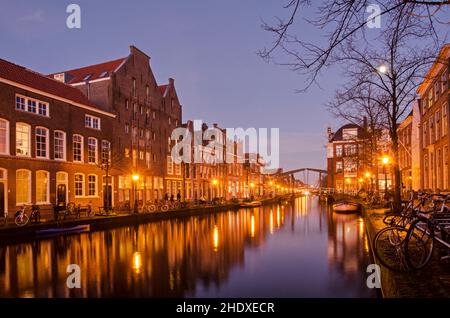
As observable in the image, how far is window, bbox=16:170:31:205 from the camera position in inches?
1085

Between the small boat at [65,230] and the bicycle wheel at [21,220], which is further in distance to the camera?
the bicycle wheel at [21,220]

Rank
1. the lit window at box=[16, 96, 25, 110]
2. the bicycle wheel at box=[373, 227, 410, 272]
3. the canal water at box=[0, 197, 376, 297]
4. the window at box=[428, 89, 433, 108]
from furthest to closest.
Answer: the window at box=[428, 89, 433, 108]
the lit window at box=[16, 96, 25, 110]
the canal water at box=[0, 197, 376, 297]
the bicycle wheel at box=[373, 227, 410, 272]

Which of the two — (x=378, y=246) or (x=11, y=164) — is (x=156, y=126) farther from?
(x=378, y=246)

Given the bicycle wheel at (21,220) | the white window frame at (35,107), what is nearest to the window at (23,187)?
the white window frame at (35,107)

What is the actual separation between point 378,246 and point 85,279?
8.17 m

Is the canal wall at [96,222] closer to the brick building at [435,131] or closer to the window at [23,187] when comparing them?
the window at [23,187]

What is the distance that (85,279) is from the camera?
11.3 meters

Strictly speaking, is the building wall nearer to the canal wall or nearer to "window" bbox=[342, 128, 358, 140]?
the canal wall

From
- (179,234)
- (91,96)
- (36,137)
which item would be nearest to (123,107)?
(91,96)

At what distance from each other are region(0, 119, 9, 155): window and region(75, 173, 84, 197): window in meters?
7.87

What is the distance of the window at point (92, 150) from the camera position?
36281 mm

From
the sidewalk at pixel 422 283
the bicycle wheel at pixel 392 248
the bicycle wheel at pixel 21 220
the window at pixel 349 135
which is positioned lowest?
the bicycle wheel at pixel 21 220

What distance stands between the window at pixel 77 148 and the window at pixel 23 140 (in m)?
5.46

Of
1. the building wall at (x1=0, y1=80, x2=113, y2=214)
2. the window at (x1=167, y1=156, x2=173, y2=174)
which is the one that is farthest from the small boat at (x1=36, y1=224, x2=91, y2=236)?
the window at (x1=167, y1=156, x2=173, y2=174)
